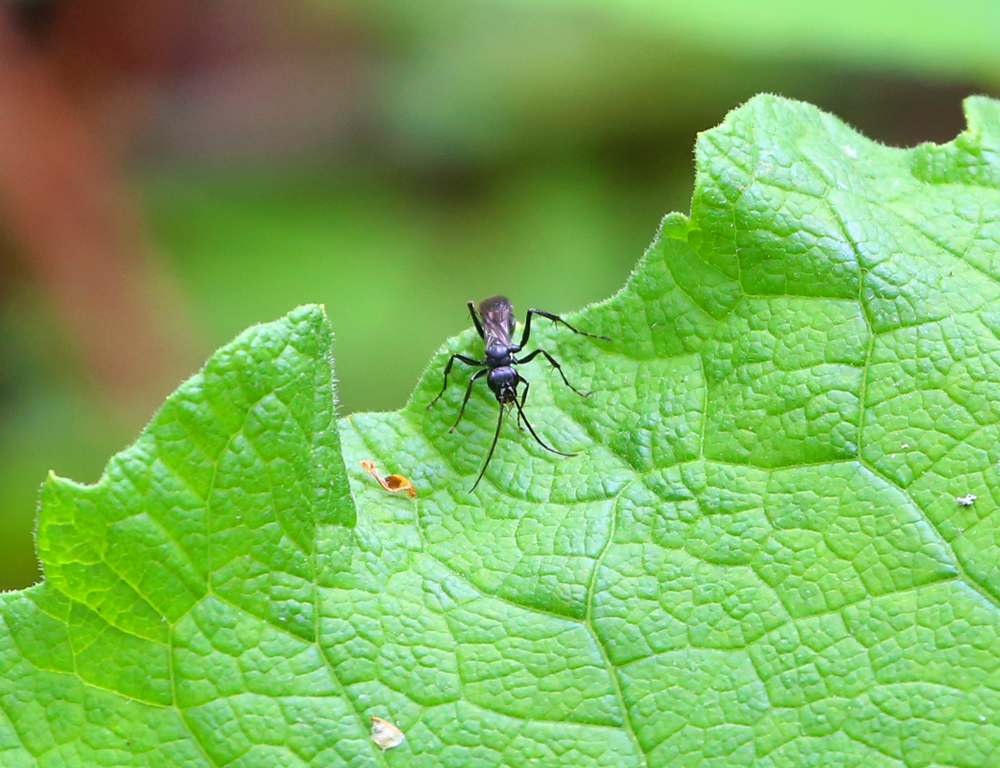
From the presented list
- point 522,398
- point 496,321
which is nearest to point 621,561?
point 522,398

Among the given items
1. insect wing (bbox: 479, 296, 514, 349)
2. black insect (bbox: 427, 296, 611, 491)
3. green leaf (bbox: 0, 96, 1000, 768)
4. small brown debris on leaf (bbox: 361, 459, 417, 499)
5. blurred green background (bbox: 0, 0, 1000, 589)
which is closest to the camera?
green leaf (bbox: 0, 96, 1000, 768)

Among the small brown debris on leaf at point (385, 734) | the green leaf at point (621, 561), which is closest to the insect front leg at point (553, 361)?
the green leaf at point (621, 561)

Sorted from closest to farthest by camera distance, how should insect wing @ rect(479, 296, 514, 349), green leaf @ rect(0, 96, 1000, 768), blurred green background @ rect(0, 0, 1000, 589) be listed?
green leaf @ rect(0, 96, 1000, 768)
insect wing @ rect(479, 296, 514, 349)
blurred green background @ rect(0, 0, 1000, 589)

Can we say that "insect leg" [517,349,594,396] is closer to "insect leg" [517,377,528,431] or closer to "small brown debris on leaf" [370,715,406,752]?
"insect leg" [517,377,528,431]

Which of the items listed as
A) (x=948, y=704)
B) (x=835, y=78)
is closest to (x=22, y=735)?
(x=948, y=704)

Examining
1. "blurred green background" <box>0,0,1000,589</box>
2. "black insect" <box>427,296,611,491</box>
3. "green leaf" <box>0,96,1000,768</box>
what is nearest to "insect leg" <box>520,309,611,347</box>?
"black insect" <box>427,296,611,491</box>

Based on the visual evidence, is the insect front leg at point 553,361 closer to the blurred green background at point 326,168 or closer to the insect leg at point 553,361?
the insect leg at point 553,361

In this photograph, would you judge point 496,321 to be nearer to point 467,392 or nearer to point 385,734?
point 467,392
